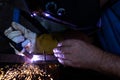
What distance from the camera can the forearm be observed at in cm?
144

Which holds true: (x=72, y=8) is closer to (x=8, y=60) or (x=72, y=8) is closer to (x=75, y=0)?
(x=75, y=0)

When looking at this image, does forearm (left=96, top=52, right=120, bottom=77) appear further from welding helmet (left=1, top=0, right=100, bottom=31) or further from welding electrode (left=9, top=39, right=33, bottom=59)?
welding electrode (left=9, top=39, right=33, bottom=59)

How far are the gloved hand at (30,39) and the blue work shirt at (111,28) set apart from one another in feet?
1.31

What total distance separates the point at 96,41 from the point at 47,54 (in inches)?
20.3

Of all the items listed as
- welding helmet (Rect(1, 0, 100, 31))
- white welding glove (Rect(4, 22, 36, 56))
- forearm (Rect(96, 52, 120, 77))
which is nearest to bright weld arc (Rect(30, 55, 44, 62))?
white welding glove (Rect(4, 22, 36, 56))

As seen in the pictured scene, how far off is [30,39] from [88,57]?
2.07ft

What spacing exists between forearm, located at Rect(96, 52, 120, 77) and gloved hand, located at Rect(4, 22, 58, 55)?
1.50 feet

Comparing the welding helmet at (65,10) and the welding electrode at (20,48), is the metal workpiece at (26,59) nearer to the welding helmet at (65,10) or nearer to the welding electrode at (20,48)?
the welding electrode at (20,48)

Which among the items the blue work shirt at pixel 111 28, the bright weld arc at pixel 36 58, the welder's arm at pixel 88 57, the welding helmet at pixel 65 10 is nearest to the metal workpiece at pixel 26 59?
the bright weld arc at pixel 36 58

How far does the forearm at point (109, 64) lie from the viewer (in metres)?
1.44

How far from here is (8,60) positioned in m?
1.67

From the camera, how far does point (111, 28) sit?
1.71m

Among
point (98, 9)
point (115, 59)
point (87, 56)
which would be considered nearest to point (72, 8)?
point (98, 9)

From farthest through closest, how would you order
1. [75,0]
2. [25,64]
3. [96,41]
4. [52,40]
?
[96,41], [52,40], [25,64], [75,0]
